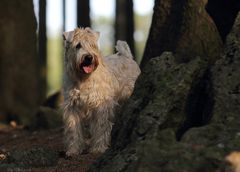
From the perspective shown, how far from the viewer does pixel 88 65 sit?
9.19 meters

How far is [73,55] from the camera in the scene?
9203 millimetres

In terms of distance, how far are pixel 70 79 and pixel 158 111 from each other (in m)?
2.79

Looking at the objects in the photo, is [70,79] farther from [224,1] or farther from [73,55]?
[224,1]

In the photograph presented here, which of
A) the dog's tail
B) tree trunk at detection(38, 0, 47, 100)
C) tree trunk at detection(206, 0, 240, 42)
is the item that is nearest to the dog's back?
the dog's tail

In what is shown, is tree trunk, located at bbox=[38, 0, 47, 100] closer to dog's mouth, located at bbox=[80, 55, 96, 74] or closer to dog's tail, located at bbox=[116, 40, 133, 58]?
dog's tail, located at bbox=[116, 40, 133, 58]

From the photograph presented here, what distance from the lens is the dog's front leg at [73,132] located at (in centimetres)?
947

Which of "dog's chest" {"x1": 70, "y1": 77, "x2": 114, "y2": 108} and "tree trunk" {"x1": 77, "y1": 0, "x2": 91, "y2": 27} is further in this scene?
"tree trunk" {"x1": 77, "y1": 0, "x2": 91, "y2": 27}

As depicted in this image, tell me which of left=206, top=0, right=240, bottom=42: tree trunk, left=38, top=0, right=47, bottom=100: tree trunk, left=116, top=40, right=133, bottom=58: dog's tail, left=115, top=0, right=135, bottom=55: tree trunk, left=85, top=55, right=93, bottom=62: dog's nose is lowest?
left=38, top=0, right=47, bottom=100: tree trunk

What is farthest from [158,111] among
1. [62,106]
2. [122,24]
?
[122,24]

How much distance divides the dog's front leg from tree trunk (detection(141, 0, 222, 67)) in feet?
5.90

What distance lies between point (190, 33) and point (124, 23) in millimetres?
9113

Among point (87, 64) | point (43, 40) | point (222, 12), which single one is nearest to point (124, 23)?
point (43, 40)

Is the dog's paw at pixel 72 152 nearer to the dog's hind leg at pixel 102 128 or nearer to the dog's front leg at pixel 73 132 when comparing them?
the dog's front leg at pixel 73 132

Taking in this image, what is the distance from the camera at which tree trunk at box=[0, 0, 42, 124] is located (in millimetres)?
15438
